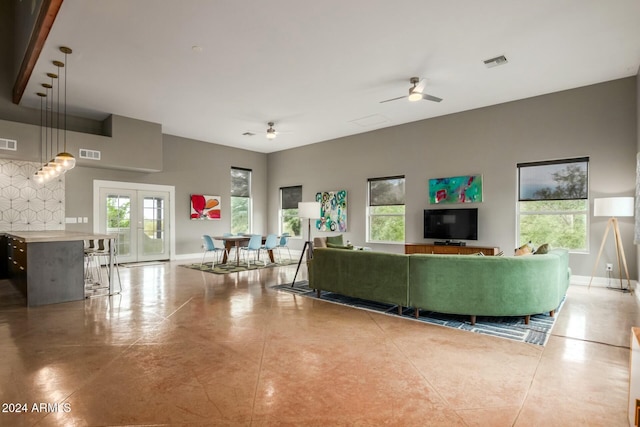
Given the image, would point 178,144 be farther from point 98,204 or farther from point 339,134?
point 339,134

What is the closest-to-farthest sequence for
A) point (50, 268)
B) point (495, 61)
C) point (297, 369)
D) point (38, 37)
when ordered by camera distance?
point (297, 369) → point (38, 37) → point (50, 268) → point (495, 61)

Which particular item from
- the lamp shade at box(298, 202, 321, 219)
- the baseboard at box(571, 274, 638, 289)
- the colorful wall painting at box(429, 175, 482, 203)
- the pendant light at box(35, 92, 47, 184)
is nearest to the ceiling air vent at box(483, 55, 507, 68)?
the colorful wall painting at box(429, 175, 482, 203)

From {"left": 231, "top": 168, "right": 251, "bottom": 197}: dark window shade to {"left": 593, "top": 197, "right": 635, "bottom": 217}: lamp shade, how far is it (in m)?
8.75

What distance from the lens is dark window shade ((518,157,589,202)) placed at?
5930mm

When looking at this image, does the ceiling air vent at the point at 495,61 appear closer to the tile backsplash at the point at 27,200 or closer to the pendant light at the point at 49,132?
the pendant light at the point at 49,132

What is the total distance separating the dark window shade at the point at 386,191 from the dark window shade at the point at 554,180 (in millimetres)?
2557

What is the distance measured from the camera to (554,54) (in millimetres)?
4684

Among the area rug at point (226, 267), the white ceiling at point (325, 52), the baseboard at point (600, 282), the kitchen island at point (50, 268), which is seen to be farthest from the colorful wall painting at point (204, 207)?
the baseboard at point (600, 282)

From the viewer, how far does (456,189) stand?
7191mm

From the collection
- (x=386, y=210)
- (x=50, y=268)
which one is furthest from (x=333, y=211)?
(x=50, y=268)

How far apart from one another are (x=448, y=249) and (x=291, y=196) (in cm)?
537

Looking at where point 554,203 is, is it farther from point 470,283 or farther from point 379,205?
point 470,283

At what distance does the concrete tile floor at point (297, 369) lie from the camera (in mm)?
2021

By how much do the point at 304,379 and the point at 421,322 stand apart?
182 centimetres
